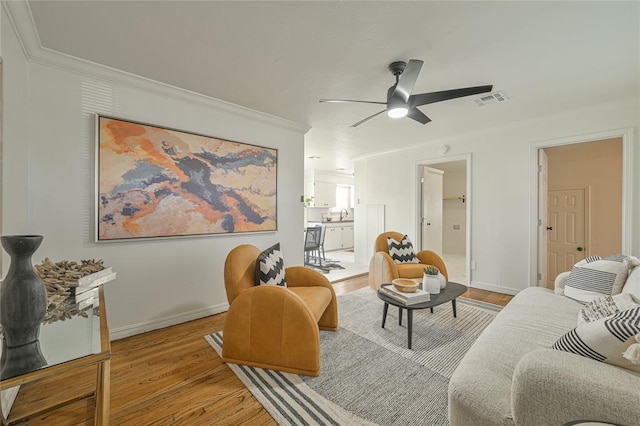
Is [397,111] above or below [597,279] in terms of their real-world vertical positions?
Result: above

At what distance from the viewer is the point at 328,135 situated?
4.06 meters

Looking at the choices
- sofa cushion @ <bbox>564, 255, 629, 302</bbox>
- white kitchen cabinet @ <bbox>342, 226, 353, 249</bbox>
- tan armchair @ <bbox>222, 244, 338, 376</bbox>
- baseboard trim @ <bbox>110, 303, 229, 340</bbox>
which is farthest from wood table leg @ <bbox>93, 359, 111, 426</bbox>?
white kitchen cabinet @ <bbox>342, 226, 353, 249</bbox>

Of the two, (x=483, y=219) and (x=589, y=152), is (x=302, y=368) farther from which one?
(x=589, y=152)

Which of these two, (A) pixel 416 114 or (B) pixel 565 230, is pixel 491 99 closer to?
(A) pixel 416 114

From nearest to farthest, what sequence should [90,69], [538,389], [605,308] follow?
[538,389], [605,308], [90,69]

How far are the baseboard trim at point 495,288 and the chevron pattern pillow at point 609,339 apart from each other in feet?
9.67

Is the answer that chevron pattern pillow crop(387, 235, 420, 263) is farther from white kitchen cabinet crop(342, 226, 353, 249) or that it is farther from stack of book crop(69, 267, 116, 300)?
white kitchen cabinet crop(342, 226, 353, 249)

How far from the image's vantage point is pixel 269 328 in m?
1.77

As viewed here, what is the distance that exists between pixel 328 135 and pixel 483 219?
8.70ft

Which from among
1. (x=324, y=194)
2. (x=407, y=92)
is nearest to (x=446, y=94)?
(x=407, y=92)

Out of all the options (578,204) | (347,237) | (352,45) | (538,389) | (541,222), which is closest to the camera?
(538,389)

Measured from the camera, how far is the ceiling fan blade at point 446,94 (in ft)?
6.76

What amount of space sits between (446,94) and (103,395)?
9.12 ft

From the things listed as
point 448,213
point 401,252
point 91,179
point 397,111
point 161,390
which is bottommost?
point 161,390
